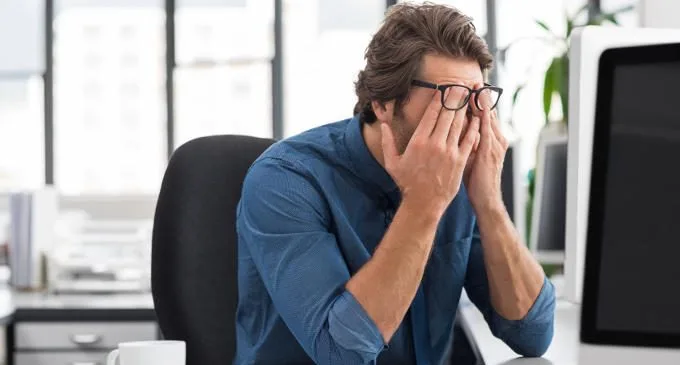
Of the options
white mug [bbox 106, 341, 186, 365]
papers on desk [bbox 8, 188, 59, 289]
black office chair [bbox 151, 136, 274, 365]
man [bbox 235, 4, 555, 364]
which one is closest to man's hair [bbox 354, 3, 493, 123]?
man [bbox 235, 4, 555, 364]

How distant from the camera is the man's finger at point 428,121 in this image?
1287 mm

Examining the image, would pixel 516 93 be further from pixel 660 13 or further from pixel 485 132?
pixel 485 132

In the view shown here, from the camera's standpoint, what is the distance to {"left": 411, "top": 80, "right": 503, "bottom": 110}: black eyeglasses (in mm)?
1300

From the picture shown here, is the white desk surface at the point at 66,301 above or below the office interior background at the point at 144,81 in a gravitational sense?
below

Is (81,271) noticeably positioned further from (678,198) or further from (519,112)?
(519,112)

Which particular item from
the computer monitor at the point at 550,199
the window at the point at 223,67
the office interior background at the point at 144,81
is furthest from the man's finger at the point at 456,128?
the window at the point at 223,67

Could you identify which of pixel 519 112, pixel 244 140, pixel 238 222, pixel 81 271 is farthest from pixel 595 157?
pixel 519 112

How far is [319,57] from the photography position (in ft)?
20.0

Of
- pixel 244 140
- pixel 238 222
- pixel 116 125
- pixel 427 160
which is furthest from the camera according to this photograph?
pixel 116 125

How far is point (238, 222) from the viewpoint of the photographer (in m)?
1.43

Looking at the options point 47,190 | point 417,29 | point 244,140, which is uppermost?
point 417,29

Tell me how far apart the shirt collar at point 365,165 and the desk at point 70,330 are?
1179 millimetres

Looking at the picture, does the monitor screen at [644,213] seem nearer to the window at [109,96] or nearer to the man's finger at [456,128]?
the man's finger at [456,128]

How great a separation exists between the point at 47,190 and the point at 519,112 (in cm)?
267
